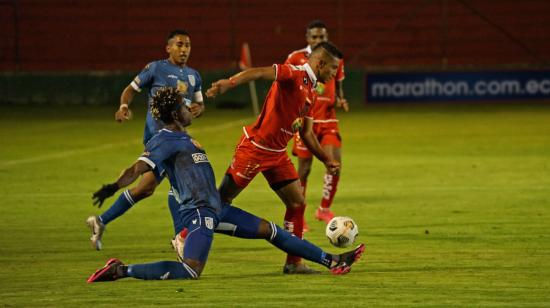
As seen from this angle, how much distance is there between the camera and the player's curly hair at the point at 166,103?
9977 mm

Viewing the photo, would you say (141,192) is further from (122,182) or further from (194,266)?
(122,182)

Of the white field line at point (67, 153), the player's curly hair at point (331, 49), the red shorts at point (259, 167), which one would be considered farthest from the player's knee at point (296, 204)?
the white field line at point (67, 153)

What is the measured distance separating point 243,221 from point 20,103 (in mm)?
24924

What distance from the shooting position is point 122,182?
934cm

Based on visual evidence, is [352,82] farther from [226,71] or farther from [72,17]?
[72,17]

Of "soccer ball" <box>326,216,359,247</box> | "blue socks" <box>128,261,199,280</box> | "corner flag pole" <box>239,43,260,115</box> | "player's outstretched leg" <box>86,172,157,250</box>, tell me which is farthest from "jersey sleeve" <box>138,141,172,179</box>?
"corner flag pole" <box>239,43,260,115</box>

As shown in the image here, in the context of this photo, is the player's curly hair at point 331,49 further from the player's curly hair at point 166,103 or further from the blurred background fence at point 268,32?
the blurred background fence at point 268,32

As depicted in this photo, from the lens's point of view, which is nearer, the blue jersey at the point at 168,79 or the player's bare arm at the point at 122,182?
the player's bare arm at the point at 122,182

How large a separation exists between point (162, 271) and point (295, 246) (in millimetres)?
1240

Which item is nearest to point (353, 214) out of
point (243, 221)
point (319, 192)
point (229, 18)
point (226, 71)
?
point (319, 192)

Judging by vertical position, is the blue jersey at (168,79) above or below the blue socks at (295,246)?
above

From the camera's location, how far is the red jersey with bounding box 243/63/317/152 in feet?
35.2

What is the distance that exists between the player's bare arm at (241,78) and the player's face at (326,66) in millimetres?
517

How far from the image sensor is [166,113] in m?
10.0
